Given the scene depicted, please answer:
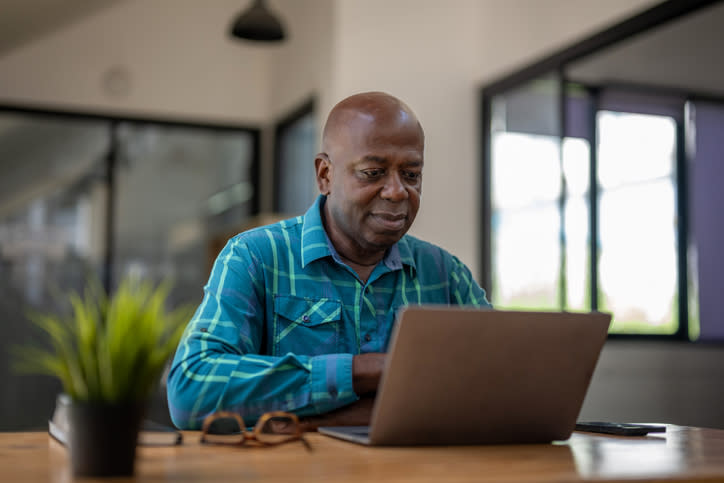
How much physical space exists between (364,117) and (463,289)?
51cm

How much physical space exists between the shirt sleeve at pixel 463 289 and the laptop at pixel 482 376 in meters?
0.75

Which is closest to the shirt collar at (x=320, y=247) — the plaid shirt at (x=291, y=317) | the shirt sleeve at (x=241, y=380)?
the plaid shirt at (x=291, y=317)

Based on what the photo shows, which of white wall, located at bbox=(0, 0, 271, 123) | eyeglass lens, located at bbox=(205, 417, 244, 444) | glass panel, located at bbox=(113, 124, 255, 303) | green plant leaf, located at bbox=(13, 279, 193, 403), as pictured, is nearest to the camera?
green plant leaf, located at bbox=(13, 279, 193, 403)

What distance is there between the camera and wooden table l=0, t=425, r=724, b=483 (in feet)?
3.27

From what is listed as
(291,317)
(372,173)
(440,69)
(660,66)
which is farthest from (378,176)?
(440,69)

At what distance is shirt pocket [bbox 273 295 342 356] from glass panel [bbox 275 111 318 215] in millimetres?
3977

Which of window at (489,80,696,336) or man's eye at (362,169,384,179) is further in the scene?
window at (489,80,696,336)

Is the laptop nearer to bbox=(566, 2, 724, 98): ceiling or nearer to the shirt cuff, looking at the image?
the shirt cuff

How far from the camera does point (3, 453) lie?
119 cm

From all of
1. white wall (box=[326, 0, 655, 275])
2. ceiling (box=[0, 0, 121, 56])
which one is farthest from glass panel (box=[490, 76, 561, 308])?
ceiling (box=[0, 0, 121, 56])

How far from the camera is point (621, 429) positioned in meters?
1.53

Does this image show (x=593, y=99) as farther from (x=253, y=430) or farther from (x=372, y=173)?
(x=253, y=430)

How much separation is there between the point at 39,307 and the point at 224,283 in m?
4.84

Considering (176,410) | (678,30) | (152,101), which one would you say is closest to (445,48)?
(678,30)
